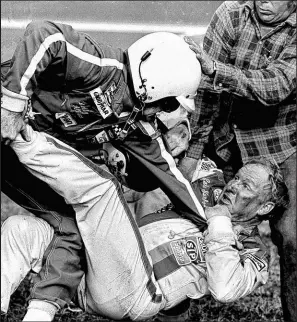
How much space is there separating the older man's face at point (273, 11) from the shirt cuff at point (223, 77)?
0.44m

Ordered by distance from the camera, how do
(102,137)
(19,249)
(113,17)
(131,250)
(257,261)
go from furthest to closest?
(113,17), (257,261), (102,137), (131,250), (19,249)

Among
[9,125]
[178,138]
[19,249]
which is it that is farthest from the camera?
[178,138]

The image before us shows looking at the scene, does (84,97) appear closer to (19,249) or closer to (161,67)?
(161,67)

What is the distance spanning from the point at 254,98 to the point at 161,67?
2.52 feet

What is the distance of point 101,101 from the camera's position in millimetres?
4230

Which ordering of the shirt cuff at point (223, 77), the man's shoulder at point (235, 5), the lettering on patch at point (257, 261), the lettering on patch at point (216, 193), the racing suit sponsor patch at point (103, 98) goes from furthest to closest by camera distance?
1. the man's shoulder at point (235, 5)
2. the lettering on patch at point (216, 193)
3. the shirt cuff at point (223, 77)
4. the lettering on patch at point (257, 261)
5. the racing suit sponsor patch at point (103, 98)

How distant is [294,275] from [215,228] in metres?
0.84

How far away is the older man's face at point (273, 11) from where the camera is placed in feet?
16.0

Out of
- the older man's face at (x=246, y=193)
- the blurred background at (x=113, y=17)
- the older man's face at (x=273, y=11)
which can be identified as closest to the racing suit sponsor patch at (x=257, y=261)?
the older man's face at (x=246, y=193)

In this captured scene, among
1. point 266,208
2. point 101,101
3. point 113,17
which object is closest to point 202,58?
point 101,101

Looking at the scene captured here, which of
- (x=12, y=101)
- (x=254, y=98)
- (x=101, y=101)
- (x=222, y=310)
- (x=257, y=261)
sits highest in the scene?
(x=12, y=101)

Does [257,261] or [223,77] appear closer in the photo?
[257,261]

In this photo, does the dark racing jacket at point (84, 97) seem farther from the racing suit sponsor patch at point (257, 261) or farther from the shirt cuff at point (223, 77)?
the shirt cuff at point (223, 77)

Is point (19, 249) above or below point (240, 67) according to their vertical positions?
below
